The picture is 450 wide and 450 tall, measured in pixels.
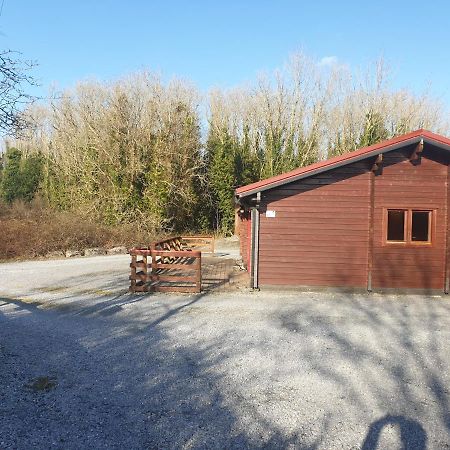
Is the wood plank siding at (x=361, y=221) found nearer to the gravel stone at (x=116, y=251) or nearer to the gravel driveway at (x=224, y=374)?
the gravel driveway at (x=224, y=374)

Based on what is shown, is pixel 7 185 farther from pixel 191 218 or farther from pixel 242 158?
pixel 242 158

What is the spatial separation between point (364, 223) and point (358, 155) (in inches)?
67.3

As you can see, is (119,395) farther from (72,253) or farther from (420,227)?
(72,253)

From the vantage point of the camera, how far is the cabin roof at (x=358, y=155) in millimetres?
9953

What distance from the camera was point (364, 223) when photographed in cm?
1054

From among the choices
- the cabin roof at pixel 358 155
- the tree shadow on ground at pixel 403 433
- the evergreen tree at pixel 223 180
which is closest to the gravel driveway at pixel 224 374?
the tree shadow on ground at pixel 403 433

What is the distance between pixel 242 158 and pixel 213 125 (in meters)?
3.87

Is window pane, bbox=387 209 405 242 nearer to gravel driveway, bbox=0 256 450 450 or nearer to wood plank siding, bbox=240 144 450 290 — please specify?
wood plank siding, bbox=240 144 450 290

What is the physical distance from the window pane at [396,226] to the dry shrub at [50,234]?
A: 15572 mm

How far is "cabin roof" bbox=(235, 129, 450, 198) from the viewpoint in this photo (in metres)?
9.95

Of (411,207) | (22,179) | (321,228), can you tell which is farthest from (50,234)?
(22,179)

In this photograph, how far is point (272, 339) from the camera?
6.67 metres

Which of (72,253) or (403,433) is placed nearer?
(403,433)

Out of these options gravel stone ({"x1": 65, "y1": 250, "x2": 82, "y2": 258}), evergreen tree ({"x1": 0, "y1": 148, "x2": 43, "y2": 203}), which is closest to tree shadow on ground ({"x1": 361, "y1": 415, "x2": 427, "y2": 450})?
gravel stone ({"x1": 65, "y1": 250, "x2": 82, "y2": 258})
